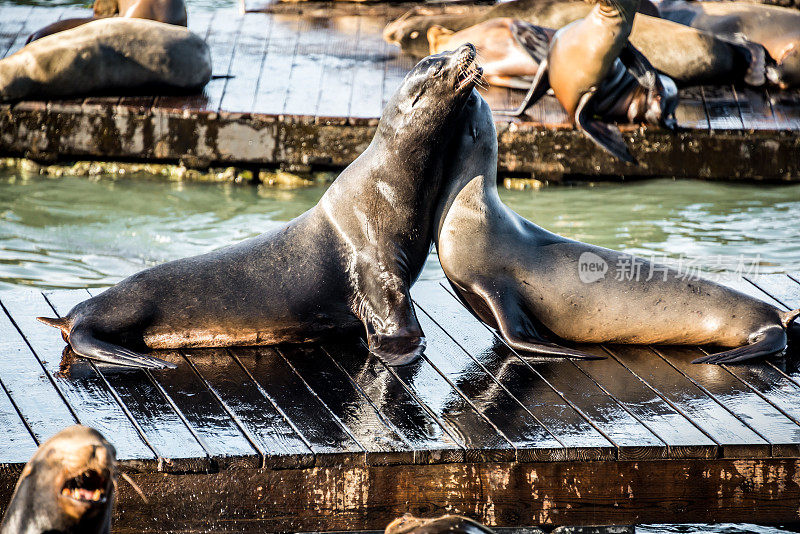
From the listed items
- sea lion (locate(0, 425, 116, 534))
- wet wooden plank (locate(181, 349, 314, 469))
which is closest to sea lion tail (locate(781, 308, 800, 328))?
wet wooden plank (locate(181, 349, 314, 469))

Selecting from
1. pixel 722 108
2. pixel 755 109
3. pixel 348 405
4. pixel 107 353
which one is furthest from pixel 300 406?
pixel 755 109

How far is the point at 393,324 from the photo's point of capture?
3.98 m

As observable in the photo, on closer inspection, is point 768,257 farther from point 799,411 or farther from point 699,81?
point 799,411

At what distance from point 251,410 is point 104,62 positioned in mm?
4537

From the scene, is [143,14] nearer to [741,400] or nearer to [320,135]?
[320,135]

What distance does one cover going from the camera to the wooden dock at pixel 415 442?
318 centimetres

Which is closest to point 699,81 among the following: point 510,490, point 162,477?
point 510,490

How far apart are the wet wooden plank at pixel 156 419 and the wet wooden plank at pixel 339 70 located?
3830 millimetres

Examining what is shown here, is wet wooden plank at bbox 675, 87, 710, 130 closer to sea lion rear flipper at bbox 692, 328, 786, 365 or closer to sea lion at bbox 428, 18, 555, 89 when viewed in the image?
sea lion at bbox 428, 18, 555, 89

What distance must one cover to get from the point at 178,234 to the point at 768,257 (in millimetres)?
3531

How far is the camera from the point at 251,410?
3.47 meters

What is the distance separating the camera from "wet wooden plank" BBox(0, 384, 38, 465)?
3100mm

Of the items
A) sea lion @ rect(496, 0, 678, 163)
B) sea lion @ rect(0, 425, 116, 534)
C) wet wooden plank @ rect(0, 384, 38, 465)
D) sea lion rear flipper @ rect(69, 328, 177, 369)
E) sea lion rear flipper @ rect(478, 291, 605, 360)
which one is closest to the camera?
sea lion @ rect(0, 425, 116, 534)

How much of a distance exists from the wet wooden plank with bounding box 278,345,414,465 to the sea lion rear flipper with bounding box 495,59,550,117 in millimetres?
3748
